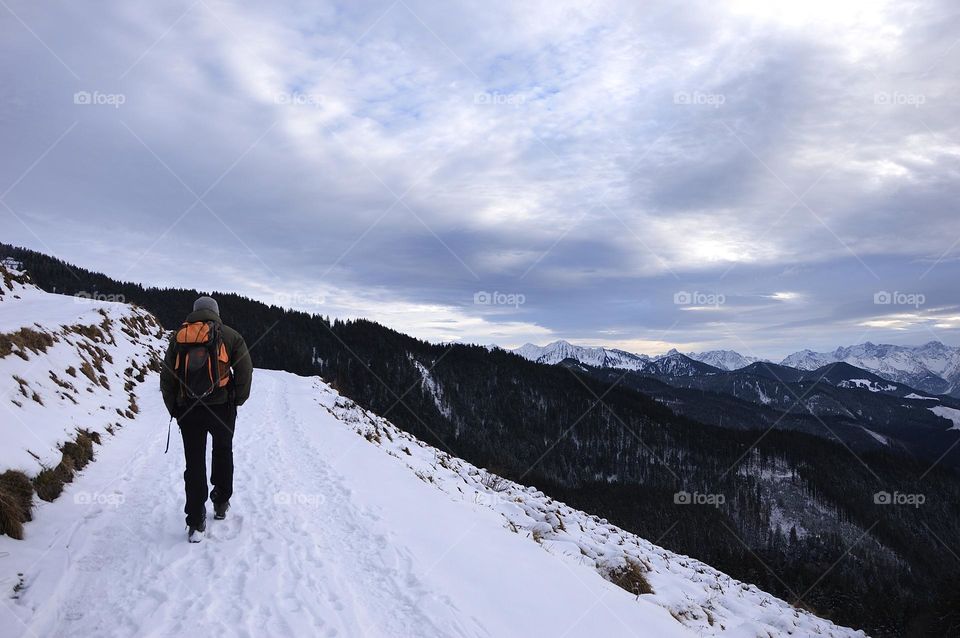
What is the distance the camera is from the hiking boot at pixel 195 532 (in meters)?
5.70

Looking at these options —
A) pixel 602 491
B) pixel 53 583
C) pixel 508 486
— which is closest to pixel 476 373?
pixel 602 491

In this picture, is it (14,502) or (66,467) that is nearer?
(14,502)

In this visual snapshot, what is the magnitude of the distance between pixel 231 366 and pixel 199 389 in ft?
1.72

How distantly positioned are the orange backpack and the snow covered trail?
6.43 ft

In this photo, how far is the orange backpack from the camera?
18.3ft

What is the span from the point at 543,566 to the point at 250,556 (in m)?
4.11
